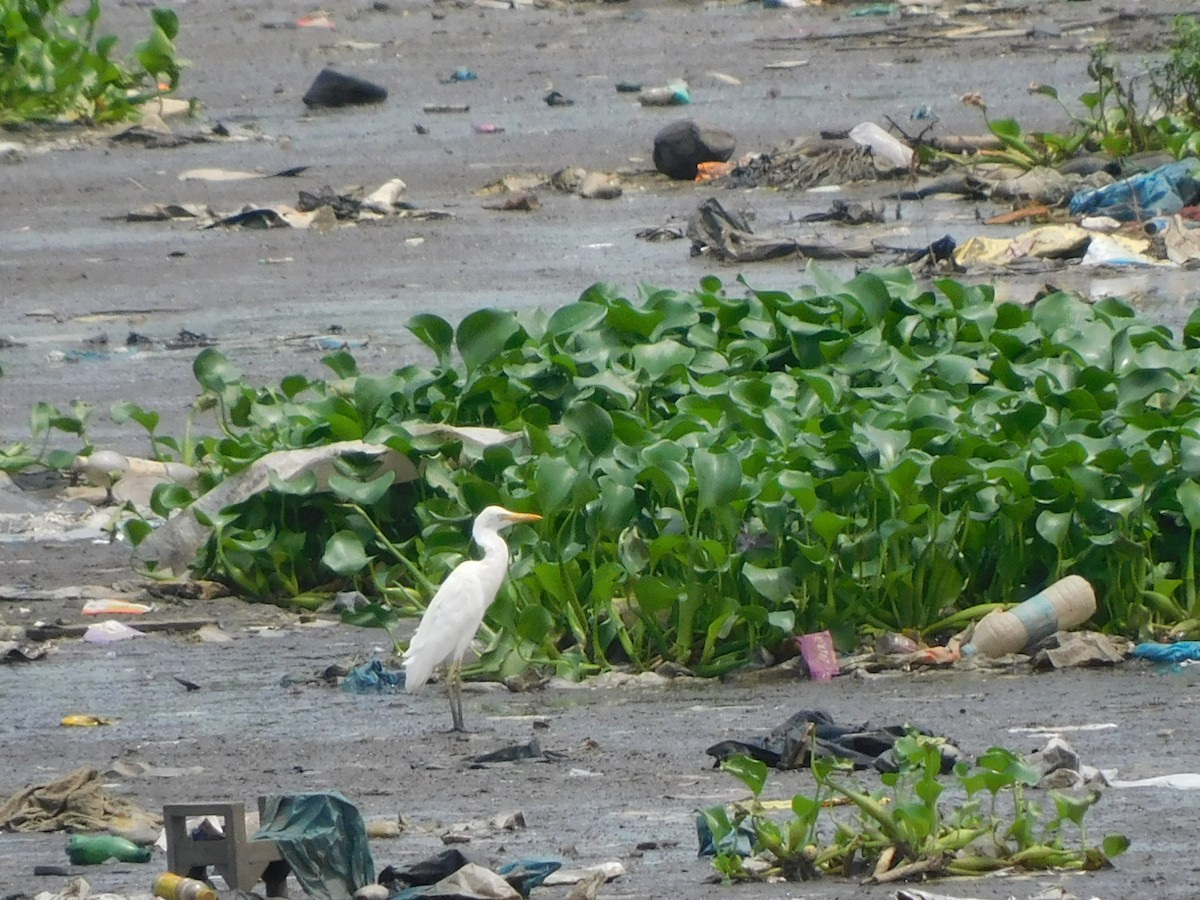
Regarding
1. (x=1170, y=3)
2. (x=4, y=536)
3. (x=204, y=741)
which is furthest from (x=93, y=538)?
(x=1170, y=3)

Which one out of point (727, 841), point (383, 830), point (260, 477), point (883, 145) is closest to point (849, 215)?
point (883, 145)

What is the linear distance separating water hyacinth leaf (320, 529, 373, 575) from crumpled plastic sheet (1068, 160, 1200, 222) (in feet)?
22.0

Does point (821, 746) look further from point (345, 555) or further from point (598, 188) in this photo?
point (598, 188)

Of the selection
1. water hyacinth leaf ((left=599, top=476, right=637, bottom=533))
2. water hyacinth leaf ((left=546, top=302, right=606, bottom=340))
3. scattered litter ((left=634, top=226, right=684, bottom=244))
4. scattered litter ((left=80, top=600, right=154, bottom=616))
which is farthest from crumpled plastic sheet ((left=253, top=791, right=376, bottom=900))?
scattered litter ((left=634, top=226, right=684, bottom=244))

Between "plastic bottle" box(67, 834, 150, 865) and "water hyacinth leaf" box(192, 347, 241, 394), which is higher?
"water hyacinth leaf" box(192, 347, 241, 394)

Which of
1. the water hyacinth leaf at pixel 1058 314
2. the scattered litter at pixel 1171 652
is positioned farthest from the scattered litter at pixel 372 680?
the water hyacinth leaf at pixel 1058 314

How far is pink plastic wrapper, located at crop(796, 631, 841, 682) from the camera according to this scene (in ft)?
19.2

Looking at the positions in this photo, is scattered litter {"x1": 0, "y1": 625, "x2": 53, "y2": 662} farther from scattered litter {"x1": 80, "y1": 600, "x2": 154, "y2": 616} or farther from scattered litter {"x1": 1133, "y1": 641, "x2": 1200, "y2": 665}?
scattered litter {"x1": 1133, "y1": 641, "x2": 1200, "y2": 665}

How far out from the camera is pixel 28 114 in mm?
17031

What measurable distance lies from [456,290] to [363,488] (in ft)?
17.3

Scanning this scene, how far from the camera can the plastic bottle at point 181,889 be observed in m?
3.64

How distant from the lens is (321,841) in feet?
12.5

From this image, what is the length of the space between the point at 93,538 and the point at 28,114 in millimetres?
9867

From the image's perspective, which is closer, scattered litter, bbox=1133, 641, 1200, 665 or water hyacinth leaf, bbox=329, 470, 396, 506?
scattered litter, bbox=1133, 641, 1200, 665
